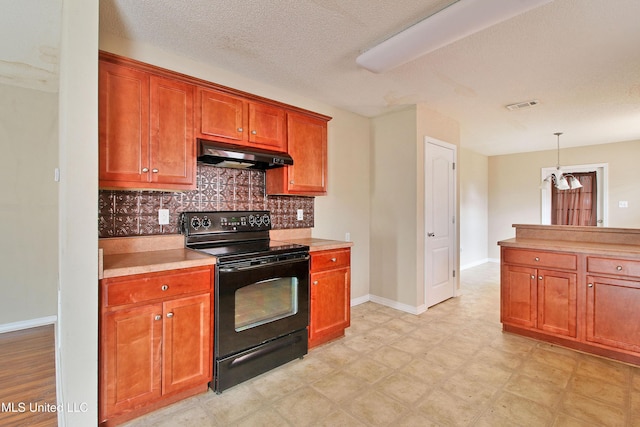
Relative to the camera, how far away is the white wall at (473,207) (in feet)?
20.6

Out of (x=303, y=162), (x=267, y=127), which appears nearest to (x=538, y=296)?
(x=303, y=162)

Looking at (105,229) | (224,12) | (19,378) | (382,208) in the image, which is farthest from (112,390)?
(382,208)

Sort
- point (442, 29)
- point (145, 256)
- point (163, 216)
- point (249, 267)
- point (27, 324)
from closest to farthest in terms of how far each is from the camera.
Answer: point (442, 29), point (145, 256), point (249, 267), point (163, 216), point (27, 324)

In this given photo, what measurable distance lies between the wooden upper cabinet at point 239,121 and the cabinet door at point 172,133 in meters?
0.10

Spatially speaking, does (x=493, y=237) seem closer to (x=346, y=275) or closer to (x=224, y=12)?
(x=346, y=275)

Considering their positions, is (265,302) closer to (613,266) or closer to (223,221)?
(223,221)

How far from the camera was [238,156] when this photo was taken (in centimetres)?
238

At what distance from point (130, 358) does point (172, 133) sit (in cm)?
149

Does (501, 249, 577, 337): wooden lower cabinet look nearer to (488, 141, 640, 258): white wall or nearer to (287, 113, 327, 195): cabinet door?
(287, 113, 327, 195): cabinet door

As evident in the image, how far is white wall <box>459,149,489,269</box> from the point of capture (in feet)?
20.6

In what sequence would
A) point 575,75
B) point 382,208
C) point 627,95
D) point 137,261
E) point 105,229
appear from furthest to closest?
1. point 382,208
2. point 627,95
3. point 575,75
4. point 105,229
5. point 137,261

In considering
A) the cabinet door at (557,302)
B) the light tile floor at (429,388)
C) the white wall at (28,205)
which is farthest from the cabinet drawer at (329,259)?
the white wall at (28,205)

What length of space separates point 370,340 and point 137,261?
7.04ft

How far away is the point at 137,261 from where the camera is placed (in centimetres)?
187
